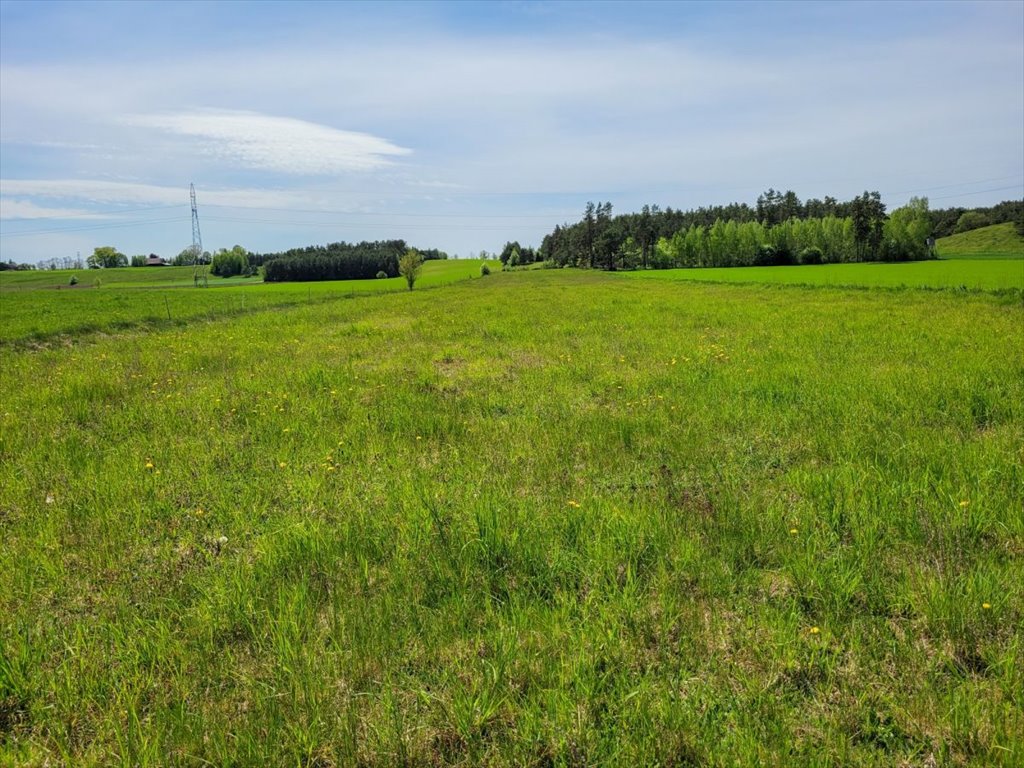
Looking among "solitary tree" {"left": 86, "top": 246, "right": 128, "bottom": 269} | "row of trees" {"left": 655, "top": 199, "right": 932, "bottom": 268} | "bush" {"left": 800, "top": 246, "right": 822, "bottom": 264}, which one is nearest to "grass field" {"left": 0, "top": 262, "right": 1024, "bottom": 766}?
"bush" {"left": 800, "top": 246, "right": 822, "bottom": 264}

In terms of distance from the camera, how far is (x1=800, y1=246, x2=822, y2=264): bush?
316 ft

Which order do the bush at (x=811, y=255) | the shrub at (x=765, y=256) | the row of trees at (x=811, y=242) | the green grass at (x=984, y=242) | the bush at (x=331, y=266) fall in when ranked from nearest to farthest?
the row of trees at (x=811, y=242) < the bush at (x=811, y=255) < the shrub at (x=765, y=256) < the green grass at (x=984, y=242) < the bush at (x=331, y=266)

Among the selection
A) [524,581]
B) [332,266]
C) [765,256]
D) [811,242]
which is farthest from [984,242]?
[524,581]

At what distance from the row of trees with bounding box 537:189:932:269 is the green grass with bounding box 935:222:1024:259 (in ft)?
68.7

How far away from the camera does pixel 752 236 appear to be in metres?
106

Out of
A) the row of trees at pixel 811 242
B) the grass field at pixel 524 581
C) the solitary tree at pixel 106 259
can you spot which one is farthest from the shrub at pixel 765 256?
the solitary tree at pixel 106 259

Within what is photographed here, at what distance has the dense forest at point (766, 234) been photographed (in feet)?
303

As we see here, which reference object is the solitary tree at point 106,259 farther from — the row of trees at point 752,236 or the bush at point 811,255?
the bush at point 811,255

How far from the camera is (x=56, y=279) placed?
101125mm

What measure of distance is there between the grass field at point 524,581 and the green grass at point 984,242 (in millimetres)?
136821

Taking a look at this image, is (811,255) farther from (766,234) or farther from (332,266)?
(332,266)

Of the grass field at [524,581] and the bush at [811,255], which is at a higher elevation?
the bush at [811,255]

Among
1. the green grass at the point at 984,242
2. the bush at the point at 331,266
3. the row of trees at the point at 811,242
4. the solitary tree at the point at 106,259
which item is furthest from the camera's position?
the solitary tree at the point at 106,259

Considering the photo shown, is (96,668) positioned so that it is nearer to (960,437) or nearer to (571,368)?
(960,437)
